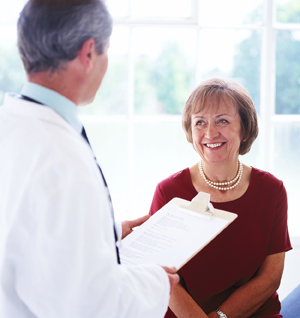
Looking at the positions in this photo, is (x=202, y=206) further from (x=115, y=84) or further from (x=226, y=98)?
(x=115, y=84)

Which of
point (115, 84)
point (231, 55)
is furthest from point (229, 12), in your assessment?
point (115, 84)

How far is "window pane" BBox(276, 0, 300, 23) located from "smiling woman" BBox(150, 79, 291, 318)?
1.18 meters

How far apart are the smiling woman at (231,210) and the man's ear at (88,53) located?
2.73ft

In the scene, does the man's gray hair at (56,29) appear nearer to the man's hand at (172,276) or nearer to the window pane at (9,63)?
the man's hand at (172,276)

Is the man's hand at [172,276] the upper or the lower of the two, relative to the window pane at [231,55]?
lower

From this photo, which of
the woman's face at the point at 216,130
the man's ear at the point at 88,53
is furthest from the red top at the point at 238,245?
the man's ear at the point at 88,53

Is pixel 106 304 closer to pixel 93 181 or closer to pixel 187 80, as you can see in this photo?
pixel 93 181

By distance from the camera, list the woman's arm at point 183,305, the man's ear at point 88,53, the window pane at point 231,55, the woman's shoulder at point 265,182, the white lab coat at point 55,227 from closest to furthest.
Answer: the white lab coat at point 55,227, the man's ear at point 88,53, the woman's arm at point 183,305, the woman's shoulder at point 265,182, the window pane at point 231,55

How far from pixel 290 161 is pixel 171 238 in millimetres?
1807

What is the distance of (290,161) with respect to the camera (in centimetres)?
268

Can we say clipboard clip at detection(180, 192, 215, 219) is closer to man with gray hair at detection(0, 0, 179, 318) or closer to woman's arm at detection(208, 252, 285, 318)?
man with gray hair at detection(0, 0, 179, 318)

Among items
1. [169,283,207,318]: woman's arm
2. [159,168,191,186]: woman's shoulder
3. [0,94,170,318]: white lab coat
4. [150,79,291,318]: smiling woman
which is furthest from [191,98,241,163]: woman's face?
[0,94,170,318]: white lab coat

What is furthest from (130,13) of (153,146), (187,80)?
(153,146)

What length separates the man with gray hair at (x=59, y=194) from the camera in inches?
30.0
